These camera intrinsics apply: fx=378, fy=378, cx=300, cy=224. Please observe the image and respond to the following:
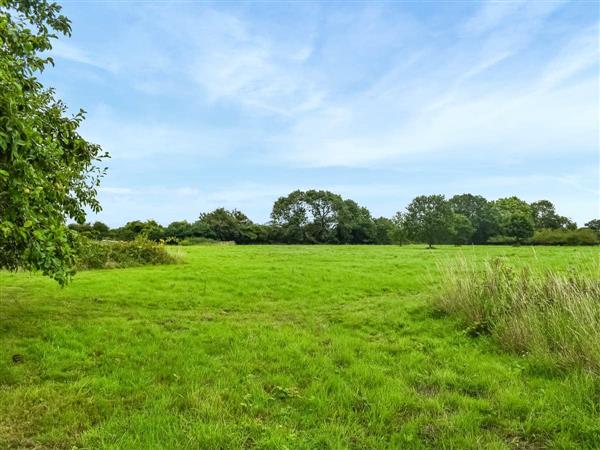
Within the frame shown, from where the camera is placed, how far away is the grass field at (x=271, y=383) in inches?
169

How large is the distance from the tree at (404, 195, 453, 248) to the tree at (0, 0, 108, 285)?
4363cm

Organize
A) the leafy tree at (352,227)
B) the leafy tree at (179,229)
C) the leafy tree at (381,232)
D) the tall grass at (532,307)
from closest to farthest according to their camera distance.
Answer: the tall grass at (532,307), the leafy tree at (179,229), the leafy tree at (381,232), the leafy tree at (352,227)

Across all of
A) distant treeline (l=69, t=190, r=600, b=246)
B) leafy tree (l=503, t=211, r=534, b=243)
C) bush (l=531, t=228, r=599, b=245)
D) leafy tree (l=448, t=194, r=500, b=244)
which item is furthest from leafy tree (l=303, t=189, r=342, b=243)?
bush (l=531, t=228, r=599, b=245)

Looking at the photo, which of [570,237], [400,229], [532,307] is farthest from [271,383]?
[570,237]

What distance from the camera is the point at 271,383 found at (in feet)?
19.4

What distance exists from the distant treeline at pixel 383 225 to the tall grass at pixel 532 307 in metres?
37.5

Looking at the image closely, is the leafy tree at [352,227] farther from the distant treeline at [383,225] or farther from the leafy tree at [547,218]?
the leafy tree at [547,218]

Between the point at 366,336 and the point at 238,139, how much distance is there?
24.3 m

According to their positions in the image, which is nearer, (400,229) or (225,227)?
(400,229)

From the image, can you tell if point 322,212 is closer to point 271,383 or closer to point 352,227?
point 352,227

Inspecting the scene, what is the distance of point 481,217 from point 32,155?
7981cm

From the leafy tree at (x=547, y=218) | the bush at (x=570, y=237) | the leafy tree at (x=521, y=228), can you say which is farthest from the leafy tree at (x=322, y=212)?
the leafy tree at (x=547, y=218)

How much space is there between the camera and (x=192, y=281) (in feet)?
54.2

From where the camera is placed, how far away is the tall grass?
6484 mm
